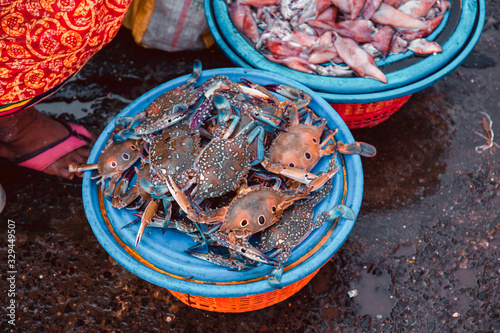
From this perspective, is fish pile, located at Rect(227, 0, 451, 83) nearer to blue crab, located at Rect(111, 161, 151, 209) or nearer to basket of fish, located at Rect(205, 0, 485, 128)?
basket of fish, located at Rect(205, 0, 485, 128)

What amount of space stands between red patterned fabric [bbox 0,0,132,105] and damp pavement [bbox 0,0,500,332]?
98 centimetres

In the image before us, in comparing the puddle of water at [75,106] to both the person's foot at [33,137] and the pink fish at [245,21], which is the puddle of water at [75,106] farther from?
the pink fish at [245,21]

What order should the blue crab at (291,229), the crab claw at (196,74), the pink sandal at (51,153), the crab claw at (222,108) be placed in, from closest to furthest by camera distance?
the blue crab at (291,229) < the crab claw at (222,108) < the crab claw at (196,74) < the pink sandal at (51,153)

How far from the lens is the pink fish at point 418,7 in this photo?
2.59 meters

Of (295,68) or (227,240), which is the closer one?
(227,240)

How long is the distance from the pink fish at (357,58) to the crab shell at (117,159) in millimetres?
1315

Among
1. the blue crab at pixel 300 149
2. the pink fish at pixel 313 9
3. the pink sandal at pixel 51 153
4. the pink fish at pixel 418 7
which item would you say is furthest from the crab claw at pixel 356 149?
the pink sandal at pixel 51 153

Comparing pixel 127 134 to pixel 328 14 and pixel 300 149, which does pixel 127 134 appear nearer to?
pixel 300 149

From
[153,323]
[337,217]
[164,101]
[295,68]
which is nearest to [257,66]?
[295,68]

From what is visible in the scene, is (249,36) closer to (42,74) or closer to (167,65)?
(167,65)

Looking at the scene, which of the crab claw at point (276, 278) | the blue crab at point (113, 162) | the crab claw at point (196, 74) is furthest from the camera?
the crab claw at point (196, 74)

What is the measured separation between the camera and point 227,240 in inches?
72.0

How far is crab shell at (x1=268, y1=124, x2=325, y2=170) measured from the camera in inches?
77.5

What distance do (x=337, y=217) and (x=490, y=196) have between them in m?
1.42
